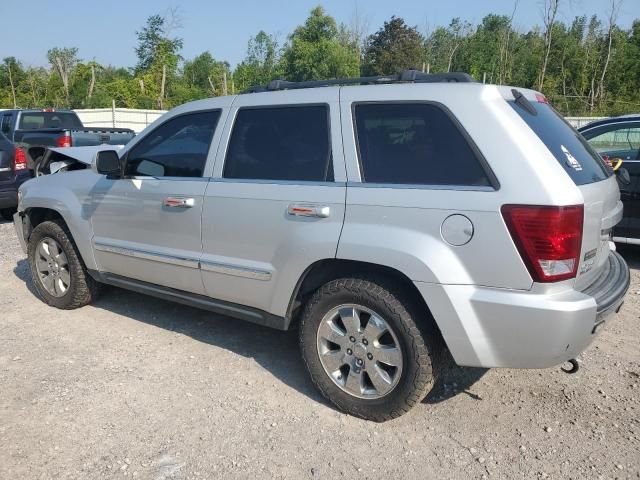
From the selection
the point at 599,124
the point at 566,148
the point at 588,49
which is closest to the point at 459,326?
the point at 566,148

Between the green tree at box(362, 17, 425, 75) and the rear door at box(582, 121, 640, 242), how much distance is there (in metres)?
33.6

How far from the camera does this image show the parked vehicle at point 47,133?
970 cm

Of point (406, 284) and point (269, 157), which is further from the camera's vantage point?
point (269, 157)

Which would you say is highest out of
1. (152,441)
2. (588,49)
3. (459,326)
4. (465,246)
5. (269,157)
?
(588,49)

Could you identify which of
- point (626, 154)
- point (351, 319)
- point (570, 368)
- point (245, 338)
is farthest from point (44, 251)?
point (626, 154)

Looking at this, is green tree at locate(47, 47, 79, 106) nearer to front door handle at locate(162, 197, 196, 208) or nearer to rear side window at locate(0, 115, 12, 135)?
rear side window at locate(0, 115, 12, 135)

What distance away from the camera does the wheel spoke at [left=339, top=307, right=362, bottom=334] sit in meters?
3.03

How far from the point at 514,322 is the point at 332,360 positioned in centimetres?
106

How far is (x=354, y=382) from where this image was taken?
10.2 feet

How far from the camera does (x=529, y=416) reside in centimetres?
314

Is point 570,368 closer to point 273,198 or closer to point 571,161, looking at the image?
point 571,161

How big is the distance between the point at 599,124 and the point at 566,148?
3834 millimetres

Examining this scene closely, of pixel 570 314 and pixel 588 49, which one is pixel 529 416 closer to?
pixel 570 314

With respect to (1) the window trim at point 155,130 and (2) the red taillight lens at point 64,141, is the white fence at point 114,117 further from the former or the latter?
(1) the window trim at point 155,130
